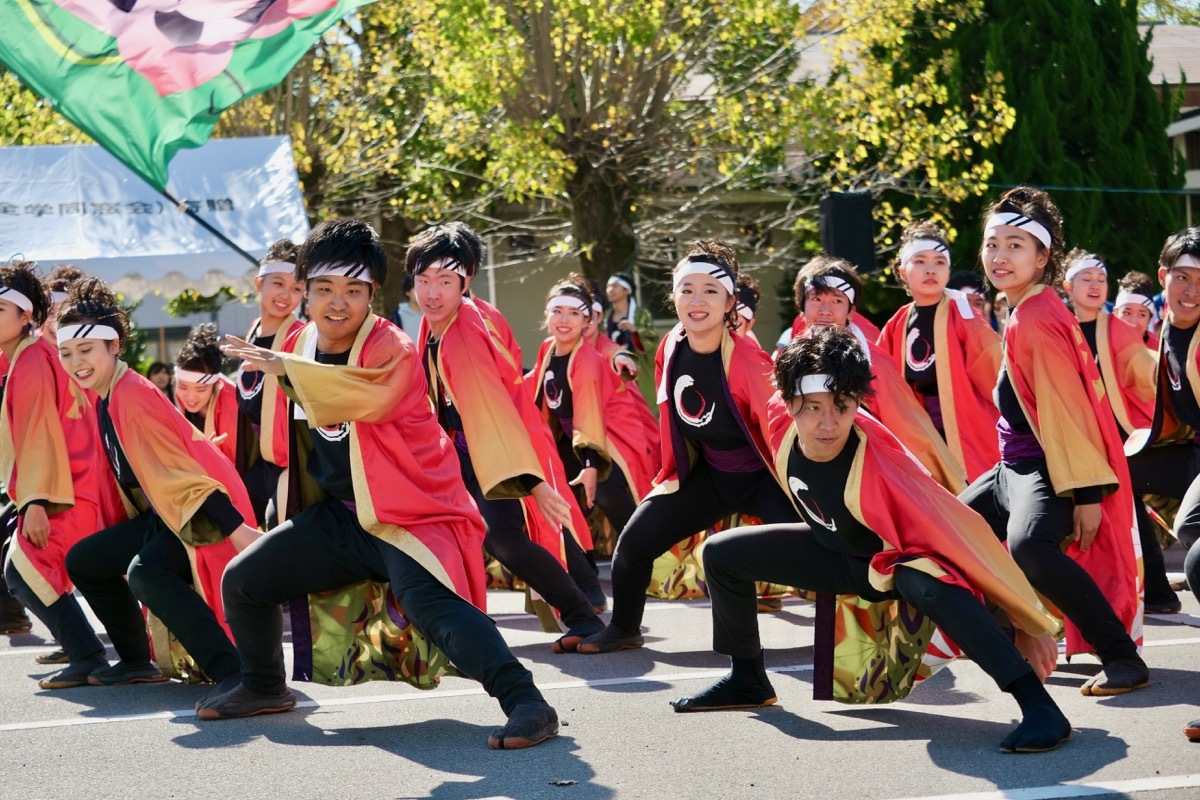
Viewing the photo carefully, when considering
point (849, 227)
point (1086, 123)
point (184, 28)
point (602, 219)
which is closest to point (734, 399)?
point (184, 28)

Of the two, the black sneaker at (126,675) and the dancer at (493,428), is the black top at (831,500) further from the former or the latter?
the black sneaker at (126,675)

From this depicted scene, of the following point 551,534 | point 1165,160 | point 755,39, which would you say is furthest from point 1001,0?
point 551,534

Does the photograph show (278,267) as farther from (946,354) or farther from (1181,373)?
(1181,373)

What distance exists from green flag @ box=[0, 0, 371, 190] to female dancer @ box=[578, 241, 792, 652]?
3.30 meters

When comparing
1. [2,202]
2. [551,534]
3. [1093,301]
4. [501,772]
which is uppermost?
[2,202]

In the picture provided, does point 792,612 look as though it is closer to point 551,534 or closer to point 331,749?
point 551,534

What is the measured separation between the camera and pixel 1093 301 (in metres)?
9.10

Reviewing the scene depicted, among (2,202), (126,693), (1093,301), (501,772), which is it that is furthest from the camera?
(2,202)

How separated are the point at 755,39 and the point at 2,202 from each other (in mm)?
6917

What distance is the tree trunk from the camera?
15.3 meters

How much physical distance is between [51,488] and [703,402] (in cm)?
277

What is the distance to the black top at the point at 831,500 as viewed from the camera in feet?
16.3

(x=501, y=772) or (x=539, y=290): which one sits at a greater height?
(x=539, y=290)

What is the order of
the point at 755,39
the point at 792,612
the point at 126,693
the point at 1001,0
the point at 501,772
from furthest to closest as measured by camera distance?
the point at 1001,0, the point at 755,39, the point at 792,612, the point at 126,693, the point at 501,772
